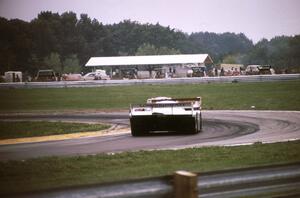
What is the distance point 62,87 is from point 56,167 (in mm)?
25456

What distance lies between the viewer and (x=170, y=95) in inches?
1205

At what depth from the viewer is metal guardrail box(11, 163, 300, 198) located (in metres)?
3.61

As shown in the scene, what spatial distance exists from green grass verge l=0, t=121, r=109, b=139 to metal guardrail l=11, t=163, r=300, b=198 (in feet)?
39.7

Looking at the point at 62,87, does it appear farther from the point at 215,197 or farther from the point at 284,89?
the point at 215,197

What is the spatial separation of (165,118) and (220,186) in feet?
34.5

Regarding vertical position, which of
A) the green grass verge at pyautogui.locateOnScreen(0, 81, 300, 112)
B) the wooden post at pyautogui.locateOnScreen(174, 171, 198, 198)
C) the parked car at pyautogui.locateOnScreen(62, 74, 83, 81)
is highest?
the parked car at pyautogui.locateOnScreen(62, 74, 83, 81)

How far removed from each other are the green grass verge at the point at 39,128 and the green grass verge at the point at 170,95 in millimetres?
5945

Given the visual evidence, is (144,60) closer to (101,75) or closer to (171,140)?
(101,75)

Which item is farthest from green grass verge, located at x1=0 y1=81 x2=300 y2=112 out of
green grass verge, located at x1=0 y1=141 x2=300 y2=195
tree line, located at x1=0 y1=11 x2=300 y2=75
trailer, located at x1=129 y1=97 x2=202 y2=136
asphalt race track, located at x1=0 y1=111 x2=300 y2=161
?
green grass verge, located at x1=0 y1=141 x2=300 y2=195

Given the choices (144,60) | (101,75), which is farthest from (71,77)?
(101,75)

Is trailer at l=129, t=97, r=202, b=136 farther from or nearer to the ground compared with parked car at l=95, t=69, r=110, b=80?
nearer to the ground

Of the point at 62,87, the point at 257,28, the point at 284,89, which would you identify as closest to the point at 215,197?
the point at 257,28

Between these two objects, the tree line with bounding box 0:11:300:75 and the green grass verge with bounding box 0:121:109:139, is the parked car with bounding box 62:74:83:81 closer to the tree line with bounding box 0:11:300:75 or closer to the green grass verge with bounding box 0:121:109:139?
the tree line with bounding box 0:11:300:75

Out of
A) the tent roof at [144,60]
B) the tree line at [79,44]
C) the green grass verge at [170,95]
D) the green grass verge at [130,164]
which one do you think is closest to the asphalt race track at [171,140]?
the green grass verge at [130,164]
